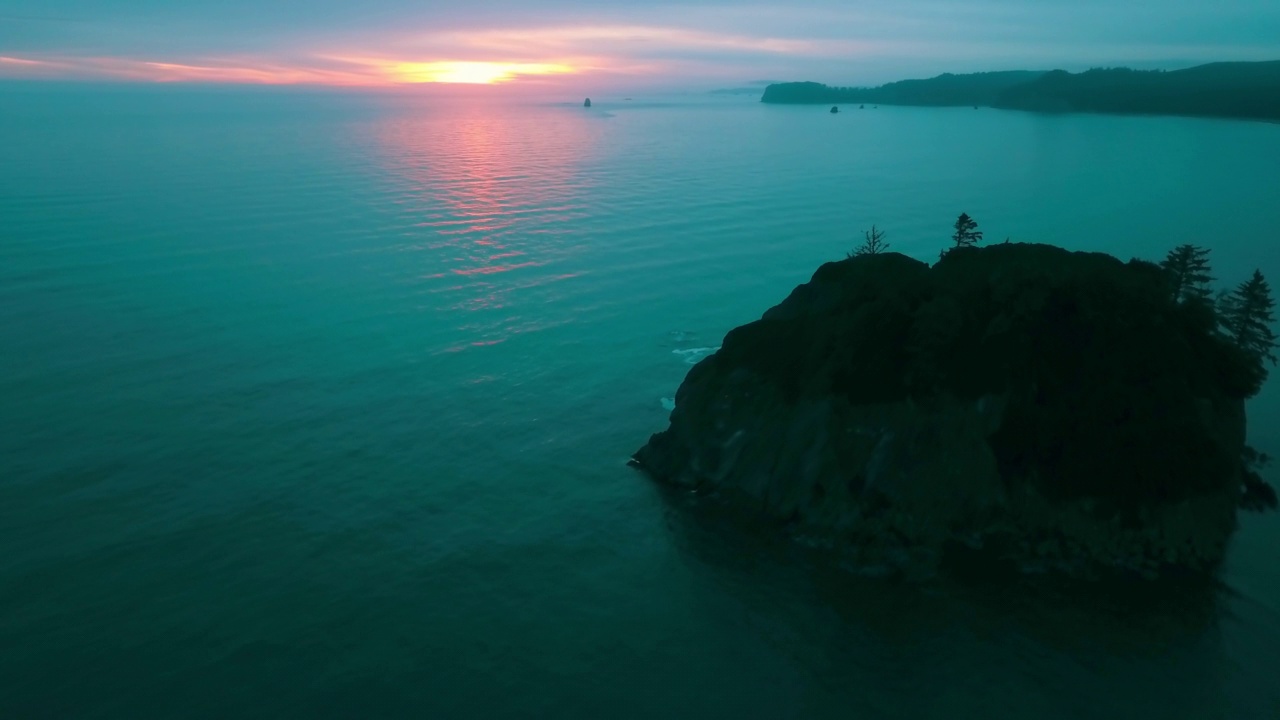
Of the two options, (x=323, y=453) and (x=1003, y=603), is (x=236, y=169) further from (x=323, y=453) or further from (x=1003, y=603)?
(x=1003, y=603)

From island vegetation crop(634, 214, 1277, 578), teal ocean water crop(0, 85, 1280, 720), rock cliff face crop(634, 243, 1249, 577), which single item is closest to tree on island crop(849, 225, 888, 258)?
teal ocean water crop(0, 85, 1280, 720)

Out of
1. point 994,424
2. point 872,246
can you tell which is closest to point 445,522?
point 994,424

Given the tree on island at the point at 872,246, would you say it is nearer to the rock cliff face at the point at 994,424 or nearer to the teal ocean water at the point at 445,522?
the teal ocean water at the point at 445,522

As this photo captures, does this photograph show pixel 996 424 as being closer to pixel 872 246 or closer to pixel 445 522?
pixel 872 246

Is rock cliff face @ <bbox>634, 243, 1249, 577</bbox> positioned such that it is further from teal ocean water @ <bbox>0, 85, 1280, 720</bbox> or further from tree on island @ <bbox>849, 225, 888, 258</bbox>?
tree on island @ <bbox>849, 225, 888, 258</bbox>

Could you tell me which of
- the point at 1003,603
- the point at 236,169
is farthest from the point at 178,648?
the point at 236,169

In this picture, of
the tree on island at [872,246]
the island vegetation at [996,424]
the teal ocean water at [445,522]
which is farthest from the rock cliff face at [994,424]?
the tree on island at [872,246]
